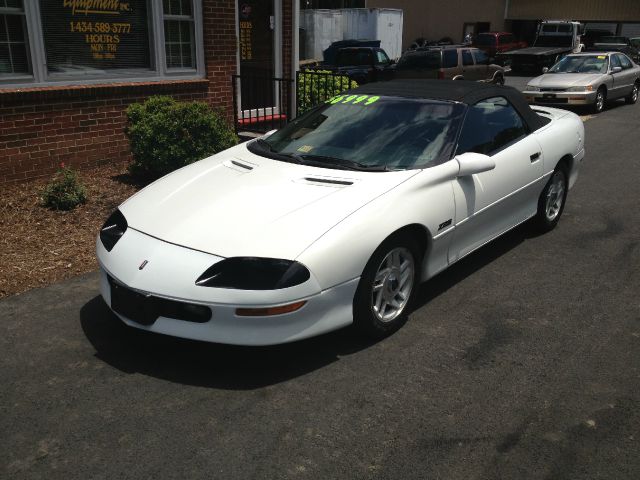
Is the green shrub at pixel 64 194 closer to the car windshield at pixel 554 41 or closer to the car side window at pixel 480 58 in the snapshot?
the car side window at pixel 480 58

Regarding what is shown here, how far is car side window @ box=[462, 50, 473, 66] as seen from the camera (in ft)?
56.9

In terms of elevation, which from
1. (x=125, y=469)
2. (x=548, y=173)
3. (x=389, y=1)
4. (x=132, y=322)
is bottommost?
(x=125, y=469)

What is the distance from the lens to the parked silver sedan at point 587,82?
48.6ft

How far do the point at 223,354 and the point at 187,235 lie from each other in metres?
0.79

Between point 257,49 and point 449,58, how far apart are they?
7.61m

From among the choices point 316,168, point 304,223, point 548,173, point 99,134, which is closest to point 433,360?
point 304,223

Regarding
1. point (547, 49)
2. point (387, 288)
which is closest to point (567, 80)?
point (387, 288)

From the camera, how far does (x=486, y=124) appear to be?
16.6 ft

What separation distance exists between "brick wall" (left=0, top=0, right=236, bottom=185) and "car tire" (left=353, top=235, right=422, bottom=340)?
537 centimetres

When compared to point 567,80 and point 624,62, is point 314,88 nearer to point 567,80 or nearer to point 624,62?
point 567,80

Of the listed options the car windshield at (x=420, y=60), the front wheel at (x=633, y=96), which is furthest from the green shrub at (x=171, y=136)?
the front wheel at (x=633, y=96)

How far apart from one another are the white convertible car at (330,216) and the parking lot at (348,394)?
312mm

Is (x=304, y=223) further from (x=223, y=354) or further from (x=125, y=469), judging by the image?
(x=125, y=469)

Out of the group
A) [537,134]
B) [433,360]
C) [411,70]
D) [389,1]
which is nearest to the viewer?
[433,360]
